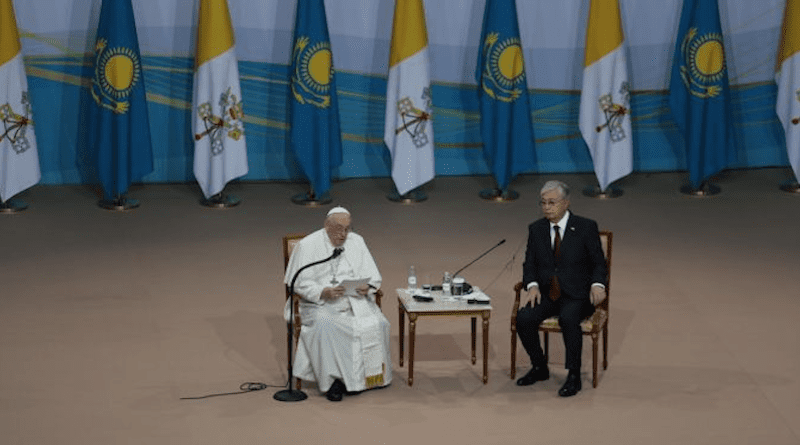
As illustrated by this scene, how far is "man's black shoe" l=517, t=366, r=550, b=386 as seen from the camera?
909 centimetres

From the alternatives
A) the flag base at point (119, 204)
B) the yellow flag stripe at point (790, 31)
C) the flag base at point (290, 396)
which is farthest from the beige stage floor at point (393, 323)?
the yellow flag stripe at point (790, 31)

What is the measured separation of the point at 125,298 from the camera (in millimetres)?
10984

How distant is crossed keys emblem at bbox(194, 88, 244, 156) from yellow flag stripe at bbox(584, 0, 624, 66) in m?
3.61

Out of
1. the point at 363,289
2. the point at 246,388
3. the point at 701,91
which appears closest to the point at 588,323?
the point at 363,289

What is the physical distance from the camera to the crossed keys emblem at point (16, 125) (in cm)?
1374

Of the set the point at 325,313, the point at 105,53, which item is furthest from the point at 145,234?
the point at 325,313

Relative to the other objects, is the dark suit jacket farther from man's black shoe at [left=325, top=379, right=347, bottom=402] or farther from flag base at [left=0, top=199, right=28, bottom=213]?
flag base at [left=0, top=199, right=28, bottom=213]

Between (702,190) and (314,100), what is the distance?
4.08 m

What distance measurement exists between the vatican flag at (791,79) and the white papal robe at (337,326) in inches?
269

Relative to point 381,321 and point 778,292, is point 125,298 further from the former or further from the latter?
point 778,292

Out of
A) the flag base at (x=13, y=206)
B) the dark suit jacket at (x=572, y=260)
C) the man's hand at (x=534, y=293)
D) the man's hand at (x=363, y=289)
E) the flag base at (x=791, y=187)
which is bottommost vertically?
the flag base at (x=791, y=187)

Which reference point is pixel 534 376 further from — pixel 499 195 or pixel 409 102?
pixel 409 102

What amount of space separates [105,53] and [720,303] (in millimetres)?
6509

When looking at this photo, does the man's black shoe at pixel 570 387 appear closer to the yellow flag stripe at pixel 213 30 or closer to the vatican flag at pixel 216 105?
the vatican flag at pixel 216 105
